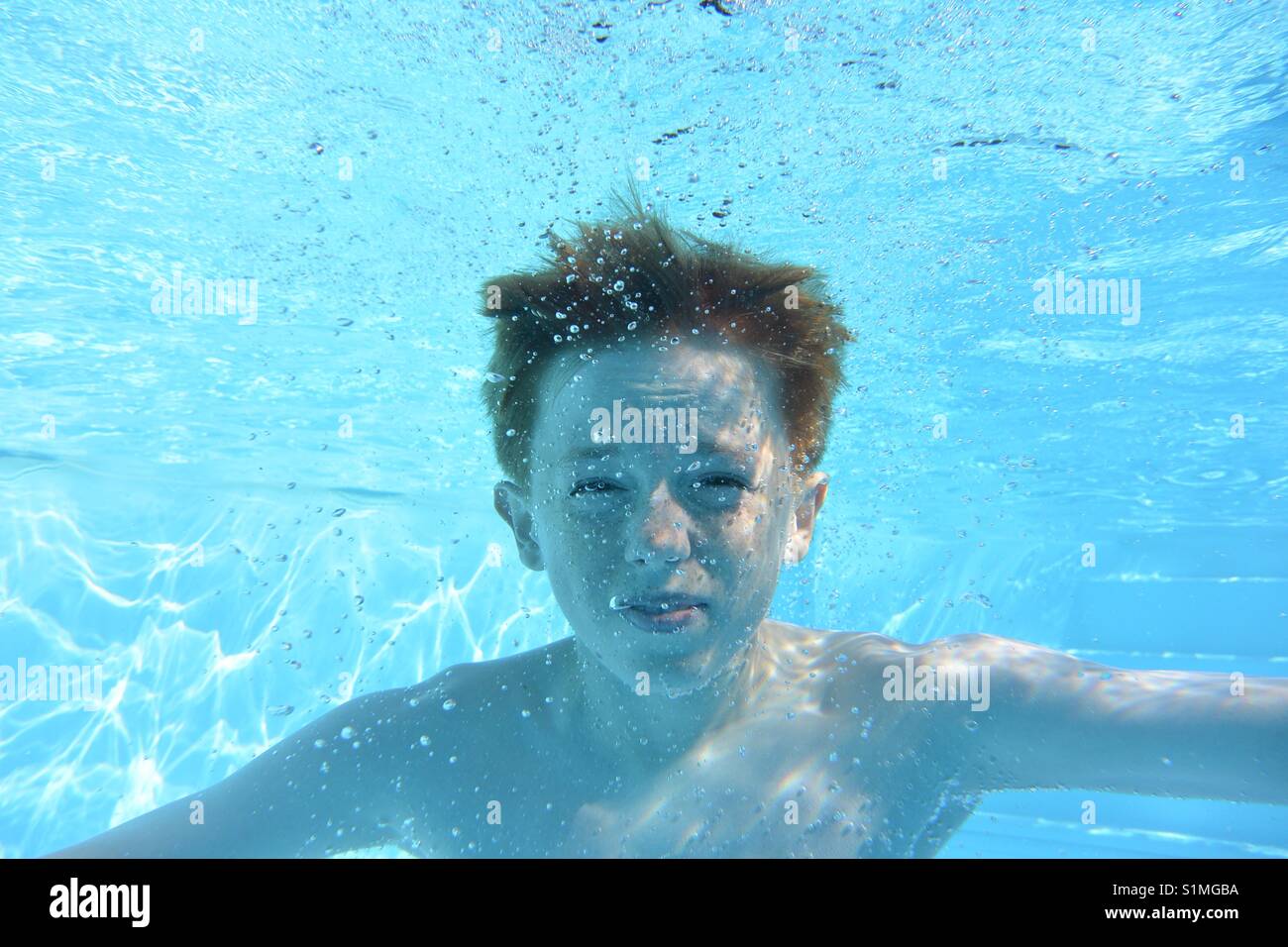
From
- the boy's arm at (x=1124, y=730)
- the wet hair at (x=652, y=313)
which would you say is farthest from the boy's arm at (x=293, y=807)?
the boy's arm at (x=1124, y=730)

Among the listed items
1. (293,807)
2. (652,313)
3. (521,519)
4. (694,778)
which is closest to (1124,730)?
(694,778)

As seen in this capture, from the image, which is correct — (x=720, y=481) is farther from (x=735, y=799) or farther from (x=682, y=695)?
(x=735, y=799)

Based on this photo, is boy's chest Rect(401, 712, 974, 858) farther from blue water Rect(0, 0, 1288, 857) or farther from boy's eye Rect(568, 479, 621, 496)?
blue water Rect(0, 0, 1288, 857)

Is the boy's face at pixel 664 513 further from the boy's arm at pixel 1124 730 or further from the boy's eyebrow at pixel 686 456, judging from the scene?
the boy's arm at pixel 1124 730

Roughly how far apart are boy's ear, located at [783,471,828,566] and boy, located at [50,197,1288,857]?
0.01 m

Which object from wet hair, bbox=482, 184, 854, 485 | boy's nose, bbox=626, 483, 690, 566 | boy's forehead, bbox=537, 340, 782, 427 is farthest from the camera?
wet hair, bbox=482, 184, 854, 485

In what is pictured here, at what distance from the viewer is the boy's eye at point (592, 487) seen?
8.57ft

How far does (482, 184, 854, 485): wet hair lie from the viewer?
301 centimetres

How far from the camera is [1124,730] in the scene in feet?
8.55

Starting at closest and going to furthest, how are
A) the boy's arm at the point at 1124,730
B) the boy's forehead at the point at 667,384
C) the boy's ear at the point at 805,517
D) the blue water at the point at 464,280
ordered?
the boy's arm at the point at 1124,730, the boy's forehead at the point at 667,384, the boy's ear at the point at 805,517, the blue water at the point at 464,280

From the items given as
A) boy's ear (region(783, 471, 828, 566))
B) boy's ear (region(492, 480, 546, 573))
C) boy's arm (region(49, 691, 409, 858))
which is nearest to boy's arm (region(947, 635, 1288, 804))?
boy's ear (region(783, 471, 828, 566))

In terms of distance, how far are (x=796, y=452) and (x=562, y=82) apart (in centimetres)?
448

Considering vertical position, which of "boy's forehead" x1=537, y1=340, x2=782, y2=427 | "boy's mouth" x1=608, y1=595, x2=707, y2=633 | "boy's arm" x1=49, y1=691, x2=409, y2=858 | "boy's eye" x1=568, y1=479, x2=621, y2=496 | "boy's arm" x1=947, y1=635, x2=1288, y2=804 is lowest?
"boy's arm" x1=49, y1=691, x2=409, y2=858

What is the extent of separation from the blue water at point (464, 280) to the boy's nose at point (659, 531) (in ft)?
14.2
